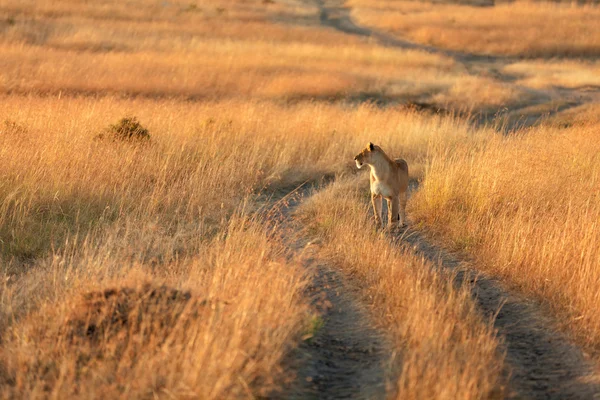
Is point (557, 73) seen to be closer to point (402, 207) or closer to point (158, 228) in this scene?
point (402, 207)

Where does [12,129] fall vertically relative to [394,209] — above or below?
above

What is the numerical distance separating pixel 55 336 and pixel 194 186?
473 cm

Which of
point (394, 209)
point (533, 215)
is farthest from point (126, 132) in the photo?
point (533, 215)

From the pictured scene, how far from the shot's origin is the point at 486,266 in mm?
7305

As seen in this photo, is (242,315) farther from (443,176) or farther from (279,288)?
(443,176)

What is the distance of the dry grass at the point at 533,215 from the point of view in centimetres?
623

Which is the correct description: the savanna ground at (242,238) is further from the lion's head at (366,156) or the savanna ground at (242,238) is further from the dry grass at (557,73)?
the dry grass at (557,73)

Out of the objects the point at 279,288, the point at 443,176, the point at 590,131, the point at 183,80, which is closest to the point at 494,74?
the point at 183,80

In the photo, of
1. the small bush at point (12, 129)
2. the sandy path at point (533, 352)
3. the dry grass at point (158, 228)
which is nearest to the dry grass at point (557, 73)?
the dry grass at point (158, 228)

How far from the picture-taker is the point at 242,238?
6.77 m

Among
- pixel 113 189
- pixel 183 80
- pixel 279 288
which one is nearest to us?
pixel 279 288

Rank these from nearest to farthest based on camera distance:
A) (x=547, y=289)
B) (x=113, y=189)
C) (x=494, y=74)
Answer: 1. (x=547, y=289)
2. (x=113, y=189)
3. (x=494, y=74)

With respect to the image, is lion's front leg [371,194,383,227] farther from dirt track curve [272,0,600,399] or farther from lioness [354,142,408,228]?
dirt track curve [272,0,600,399]

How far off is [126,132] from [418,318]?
7.05 metres
